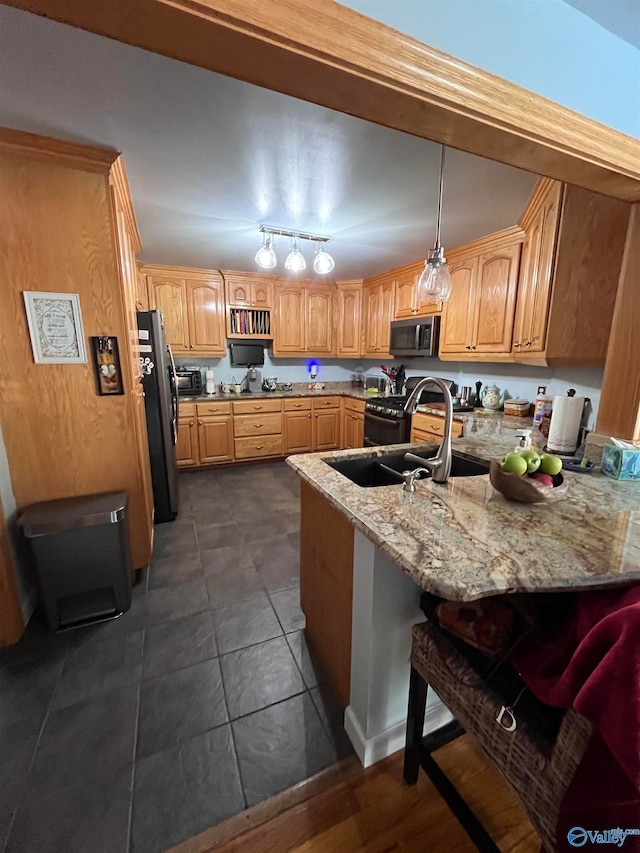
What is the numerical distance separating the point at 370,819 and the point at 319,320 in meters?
4.66

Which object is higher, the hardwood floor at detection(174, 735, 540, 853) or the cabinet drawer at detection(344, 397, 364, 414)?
the cabinet drawer at detection(344, 397, 364, 414)

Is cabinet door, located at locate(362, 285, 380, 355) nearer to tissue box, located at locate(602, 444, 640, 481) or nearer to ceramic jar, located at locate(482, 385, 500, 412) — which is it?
ceramic jar, located at locate(482, 385, 500, 412)

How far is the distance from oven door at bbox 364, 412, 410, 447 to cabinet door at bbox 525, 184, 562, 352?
1403mm

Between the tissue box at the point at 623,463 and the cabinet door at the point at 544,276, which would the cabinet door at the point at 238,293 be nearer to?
the cabinet door at the point at 544,276

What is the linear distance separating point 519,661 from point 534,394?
2.63m

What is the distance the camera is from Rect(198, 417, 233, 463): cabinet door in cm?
414

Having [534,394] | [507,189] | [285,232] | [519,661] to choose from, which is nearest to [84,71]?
[285,232]

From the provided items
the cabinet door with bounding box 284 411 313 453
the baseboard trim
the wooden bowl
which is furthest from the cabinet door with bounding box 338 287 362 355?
the baseboard trim

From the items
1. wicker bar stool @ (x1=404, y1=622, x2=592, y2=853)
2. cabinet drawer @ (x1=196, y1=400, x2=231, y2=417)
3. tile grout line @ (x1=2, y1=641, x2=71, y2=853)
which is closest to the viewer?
wicker bar stool @ (x1=404, y1=622, x2=592, y2=853)

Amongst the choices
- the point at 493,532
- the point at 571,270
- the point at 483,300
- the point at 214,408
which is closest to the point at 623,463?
the point at 493,532

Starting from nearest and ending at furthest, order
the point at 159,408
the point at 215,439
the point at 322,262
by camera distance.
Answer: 1. the point at 322,262
2. the point at 159,408
3. the point at 215,439

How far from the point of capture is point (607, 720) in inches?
22.2

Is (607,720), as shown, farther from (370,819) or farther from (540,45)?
(540,45)

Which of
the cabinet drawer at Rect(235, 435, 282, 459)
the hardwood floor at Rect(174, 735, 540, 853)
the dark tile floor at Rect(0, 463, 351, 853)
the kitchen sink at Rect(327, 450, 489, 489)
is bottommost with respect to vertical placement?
the hardwood floor at Rect(174, 735, 540, 853)
